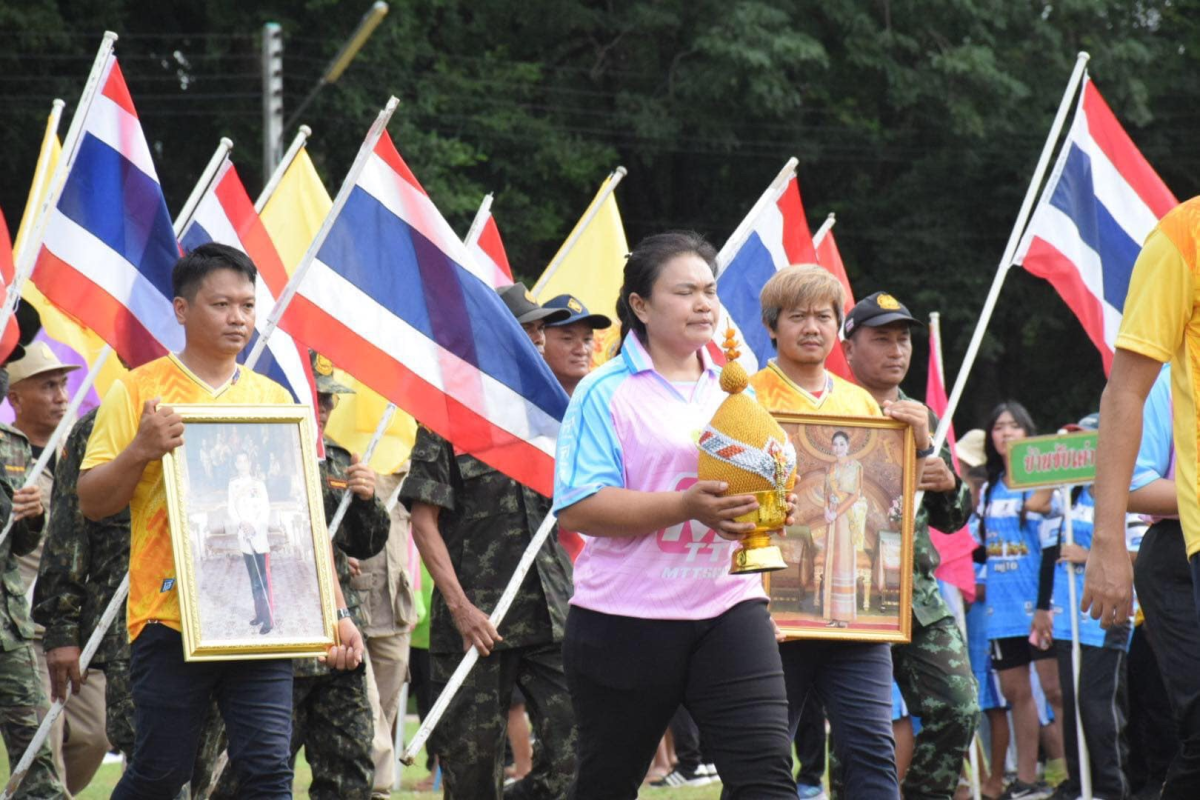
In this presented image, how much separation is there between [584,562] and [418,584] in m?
6.87

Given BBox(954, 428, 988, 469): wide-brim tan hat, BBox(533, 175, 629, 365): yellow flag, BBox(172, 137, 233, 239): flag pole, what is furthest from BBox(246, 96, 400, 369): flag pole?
BBox(954, 428, 988, 469): wide-brim tan hat

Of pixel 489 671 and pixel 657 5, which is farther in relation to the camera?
pixel 657 5

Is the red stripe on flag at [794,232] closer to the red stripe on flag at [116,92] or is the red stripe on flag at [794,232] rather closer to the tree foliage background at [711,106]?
the red stripe on flag at [116,92]

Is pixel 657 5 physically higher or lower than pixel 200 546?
higher

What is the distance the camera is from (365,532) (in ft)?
26.0

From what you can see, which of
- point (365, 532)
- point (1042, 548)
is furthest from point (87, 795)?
point (1042, 548)

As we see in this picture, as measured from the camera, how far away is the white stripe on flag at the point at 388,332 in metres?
7.64

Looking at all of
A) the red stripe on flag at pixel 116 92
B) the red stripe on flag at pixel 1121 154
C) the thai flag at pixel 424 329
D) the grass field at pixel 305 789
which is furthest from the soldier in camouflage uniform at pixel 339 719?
the red stripe on flag at pixel 1121 154

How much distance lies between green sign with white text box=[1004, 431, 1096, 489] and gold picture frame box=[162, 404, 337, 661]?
419cm

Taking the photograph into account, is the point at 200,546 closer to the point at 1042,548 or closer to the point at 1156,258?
the point at 1156,258

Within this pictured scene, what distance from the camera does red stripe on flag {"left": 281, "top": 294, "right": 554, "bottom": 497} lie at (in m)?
7.46

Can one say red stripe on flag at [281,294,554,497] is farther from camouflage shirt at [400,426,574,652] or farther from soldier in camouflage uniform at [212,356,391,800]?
soldier in camouflage uniform at [212,356,391,800]

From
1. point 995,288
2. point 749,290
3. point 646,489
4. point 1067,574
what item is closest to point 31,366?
point 749,290

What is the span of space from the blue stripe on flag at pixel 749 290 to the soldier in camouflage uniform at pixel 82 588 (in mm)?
3193
